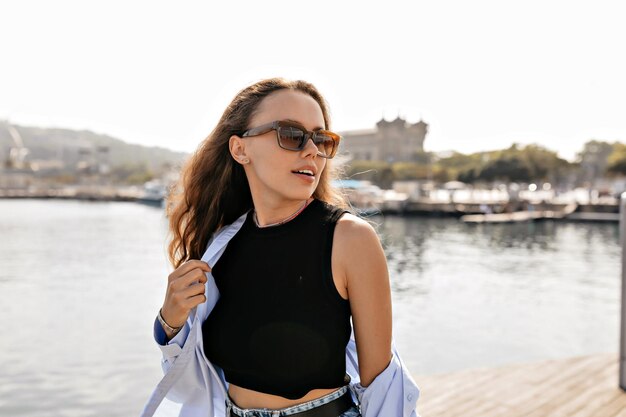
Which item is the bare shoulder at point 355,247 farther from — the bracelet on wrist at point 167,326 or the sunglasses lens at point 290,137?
the bracelet on wrist at point 167,326

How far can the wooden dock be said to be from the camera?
11.2 feet

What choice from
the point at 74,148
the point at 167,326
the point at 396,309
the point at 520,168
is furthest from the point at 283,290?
the point at 74,148

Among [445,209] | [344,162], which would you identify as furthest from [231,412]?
[445,209]

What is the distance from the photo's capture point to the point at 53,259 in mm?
21906

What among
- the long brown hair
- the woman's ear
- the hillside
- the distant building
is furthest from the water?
the hillside

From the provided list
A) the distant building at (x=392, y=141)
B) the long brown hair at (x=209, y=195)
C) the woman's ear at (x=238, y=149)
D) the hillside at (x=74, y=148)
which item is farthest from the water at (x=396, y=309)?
the hillside at (x=74, y=148)

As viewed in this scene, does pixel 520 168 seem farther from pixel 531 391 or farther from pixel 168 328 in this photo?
pixel 168 328

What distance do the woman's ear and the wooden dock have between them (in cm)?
247

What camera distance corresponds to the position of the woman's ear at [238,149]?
1.42m

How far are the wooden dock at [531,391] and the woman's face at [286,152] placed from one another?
247 centimetres

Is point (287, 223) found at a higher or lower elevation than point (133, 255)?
higher

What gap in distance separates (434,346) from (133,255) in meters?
16.3

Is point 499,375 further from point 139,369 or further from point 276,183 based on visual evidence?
point 139,369

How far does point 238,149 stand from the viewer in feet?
4.73
